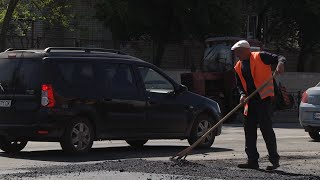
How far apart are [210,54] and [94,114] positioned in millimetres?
13653

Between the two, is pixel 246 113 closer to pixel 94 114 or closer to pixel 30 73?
pixel 94 114

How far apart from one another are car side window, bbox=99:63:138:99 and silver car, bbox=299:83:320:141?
4490 mm

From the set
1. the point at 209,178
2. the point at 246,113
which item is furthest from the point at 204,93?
the point at 209,178

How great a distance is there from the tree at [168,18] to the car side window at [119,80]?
1525 centimetres

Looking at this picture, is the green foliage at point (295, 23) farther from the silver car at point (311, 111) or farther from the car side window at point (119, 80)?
the car side window at point (119, 80)

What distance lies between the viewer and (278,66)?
9.17 metres

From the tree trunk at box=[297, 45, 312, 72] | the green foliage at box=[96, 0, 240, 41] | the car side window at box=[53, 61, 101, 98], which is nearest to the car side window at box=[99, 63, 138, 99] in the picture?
the car side window at box=[53, 61, 101, 98]

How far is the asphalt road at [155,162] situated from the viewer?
8523 millimetres

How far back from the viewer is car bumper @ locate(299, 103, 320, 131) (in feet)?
49.0

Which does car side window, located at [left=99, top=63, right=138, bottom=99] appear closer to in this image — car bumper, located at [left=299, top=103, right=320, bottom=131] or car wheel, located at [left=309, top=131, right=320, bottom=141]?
car bumper, located at [left=299, top=103, right=320, bottom=131]

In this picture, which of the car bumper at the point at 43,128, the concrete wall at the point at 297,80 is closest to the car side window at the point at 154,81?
the car bumper at the point at 43,128

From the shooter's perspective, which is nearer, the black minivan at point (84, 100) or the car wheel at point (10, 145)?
the black minivan at point (84, 100)

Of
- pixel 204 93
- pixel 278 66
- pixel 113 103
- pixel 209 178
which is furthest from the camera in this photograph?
pixel 204 93

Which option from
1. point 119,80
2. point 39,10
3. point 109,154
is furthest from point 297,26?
point 109,154
